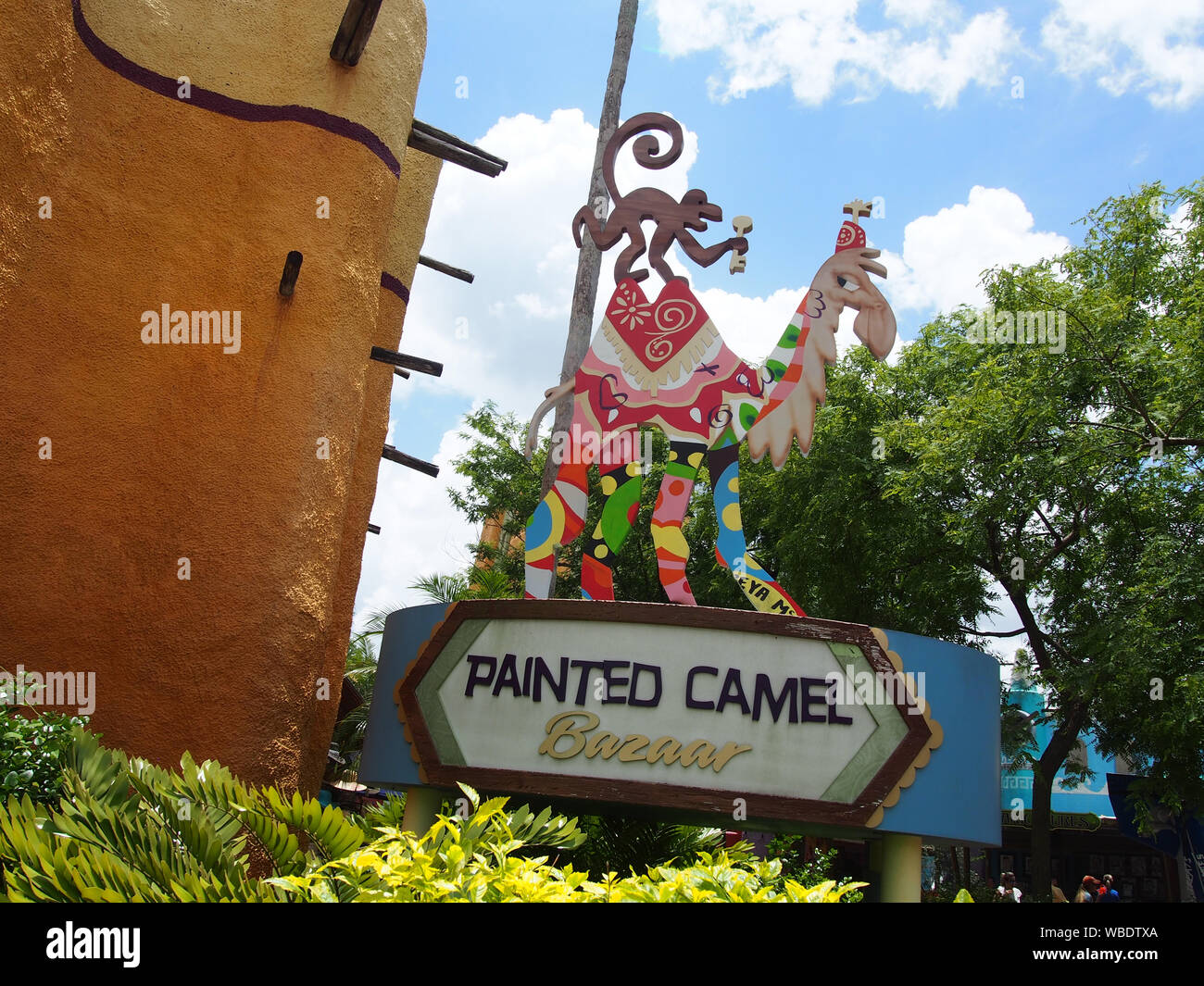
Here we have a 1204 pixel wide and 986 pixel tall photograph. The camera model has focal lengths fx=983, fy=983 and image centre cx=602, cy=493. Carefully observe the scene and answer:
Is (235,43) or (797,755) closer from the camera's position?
(797,755)

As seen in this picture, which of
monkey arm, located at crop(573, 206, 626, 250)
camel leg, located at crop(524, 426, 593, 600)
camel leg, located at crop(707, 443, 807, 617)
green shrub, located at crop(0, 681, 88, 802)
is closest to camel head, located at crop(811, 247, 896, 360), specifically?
camel leg, located at crop(707, 443, 807, 617)

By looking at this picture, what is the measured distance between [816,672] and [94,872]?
569 centimetres

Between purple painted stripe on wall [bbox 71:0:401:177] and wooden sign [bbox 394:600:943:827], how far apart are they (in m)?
5.41

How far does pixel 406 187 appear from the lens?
13859 millimetres

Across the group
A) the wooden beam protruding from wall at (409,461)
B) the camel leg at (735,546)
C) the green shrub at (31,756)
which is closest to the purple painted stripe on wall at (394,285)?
the wooden beam protruding from wall at (409,461)

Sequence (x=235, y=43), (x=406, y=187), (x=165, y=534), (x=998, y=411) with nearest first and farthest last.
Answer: (x=165, y=534), (x=235, y=43), (x=406, y=187), (x=998, y=411)

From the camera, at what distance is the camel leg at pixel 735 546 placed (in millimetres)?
9188

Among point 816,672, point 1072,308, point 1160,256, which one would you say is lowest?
point 816,672

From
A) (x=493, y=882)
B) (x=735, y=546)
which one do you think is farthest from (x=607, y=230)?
(x=493, y=882)

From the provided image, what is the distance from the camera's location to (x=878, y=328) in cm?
1016

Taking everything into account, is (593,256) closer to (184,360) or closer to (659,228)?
(659,228)

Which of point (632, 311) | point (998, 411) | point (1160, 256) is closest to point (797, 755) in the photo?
point (632, 311)
